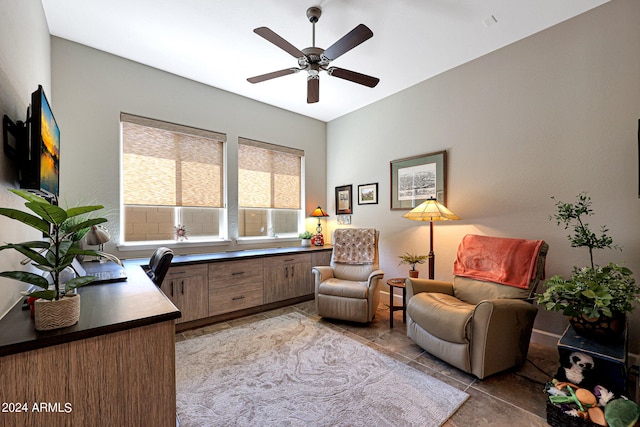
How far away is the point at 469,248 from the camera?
9.13 feet

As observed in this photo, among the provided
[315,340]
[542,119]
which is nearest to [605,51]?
[542,119]

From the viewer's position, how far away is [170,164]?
3.40 m

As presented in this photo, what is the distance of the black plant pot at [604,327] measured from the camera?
1772mm

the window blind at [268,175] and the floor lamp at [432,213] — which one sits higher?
the window blind at [268,175]

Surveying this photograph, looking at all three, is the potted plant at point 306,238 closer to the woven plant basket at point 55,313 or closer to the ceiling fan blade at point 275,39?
the ceiling fan blade at point 275,39

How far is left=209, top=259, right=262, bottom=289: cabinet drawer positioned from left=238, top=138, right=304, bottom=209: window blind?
1.02 metres

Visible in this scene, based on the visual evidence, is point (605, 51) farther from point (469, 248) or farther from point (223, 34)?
point (223, 34)

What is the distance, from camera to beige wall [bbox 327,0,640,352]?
88.1 inches

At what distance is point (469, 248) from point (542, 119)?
1.43m

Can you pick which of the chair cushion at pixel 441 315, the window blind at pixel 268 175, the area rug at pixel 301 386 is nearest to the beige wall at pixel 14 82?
the area rug at pixel 301 386

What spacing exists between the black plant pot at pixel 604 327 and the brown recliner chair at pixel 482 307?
1.16ft

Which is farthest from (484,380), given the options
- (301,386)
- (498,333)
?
(301,386)

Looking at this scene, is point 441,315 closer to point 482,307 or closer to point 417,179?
point 482,307

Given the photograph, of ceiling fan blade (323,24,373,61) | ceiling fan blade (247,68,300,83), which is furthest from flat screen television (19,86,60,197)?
ceiling fan blade (323,24,373,61)
